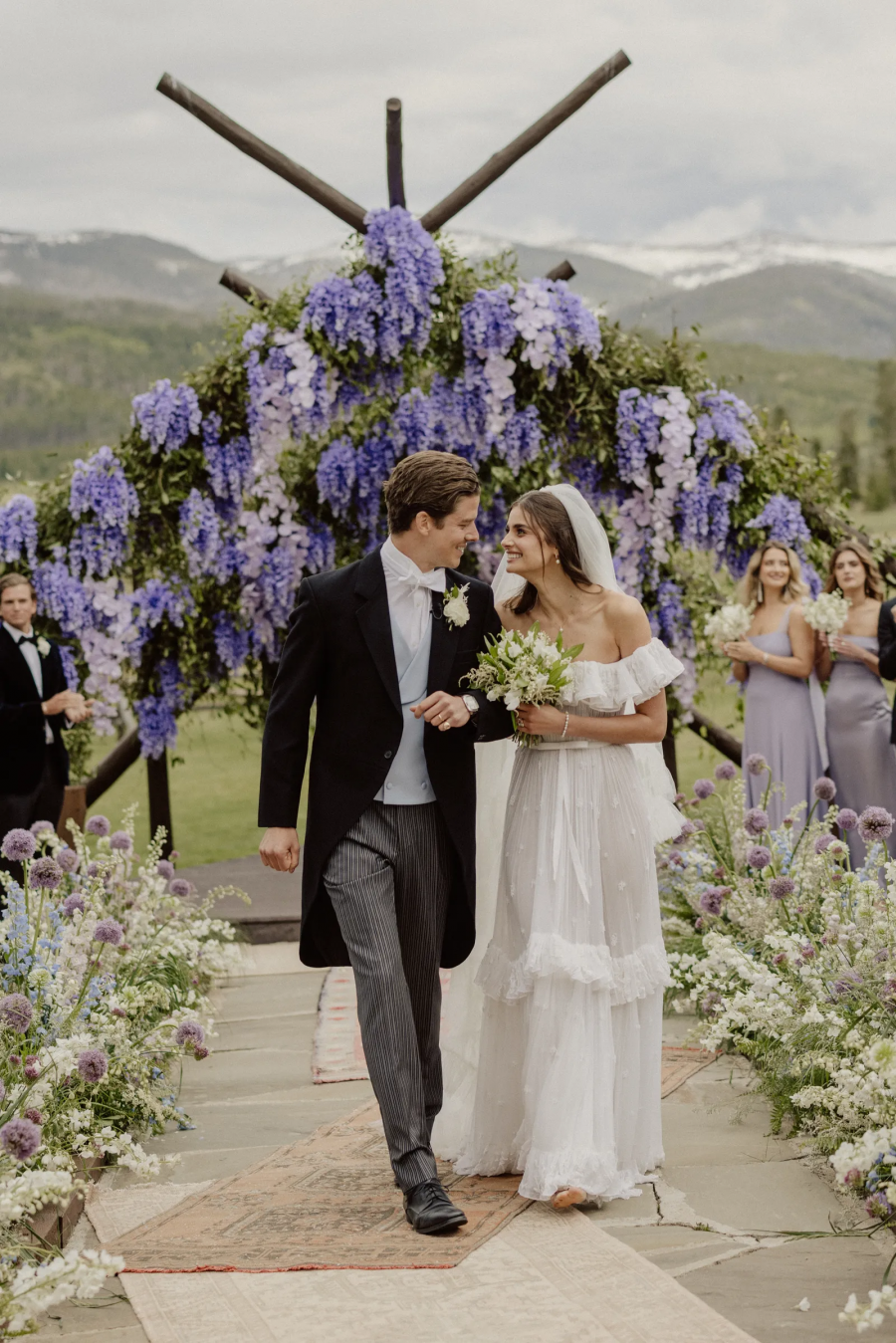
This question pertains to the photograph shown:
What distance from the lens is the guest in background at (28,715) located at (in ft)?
23.0

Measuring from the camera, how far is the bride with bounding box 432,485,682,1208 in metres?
3.71

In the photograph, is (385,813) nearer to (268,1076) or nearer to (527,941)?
(527,941)

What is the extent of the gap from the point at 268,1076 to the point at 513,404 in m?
4.18

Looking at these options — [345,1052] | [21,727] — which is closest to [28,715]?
[21,727]

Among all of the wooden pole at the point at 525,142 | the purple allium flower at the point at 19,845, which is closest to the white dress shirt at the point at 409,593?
the purple allium flower at the point at 19,845

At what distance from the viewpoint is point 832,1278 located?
3.12 metres

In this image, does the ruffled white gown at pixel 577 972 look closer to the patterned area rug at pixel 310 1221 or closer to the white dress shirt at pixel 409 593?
the patterned area rug at pixel 310 1221

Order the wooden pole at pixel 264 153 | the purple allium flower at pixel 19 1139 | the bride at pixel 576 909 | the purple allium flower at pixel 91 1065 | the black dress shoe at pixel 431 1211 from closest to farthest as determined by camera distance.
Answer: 1. the purple allium flower at pixel 19 1139
2. the purple allium flower at pixel 91 1065
3. the black dress shoe at pixel 431 1211
4. the bride at pixel 576 909
5. the wooden pole at pixel 264 153

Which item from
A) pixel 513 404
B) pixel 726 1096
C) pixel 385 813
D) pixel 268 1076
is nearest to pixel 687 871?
pixel 726 1096

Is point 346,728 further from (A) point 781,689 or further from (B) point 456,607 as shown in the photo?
(A) point 781,689

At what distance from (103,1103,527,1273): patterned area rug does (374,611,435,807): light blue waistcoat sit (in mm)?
1076

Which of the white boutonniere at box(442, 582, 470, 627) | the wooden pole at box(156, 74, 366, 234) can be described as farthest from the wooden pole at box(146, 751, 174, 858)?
the white boutonniere at box(442, 582, 470, 627)

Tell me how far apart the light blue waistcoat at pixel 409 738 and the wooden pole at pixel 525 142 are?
4.85 metres

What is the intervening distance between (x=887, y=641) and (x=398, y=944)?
420 cm
